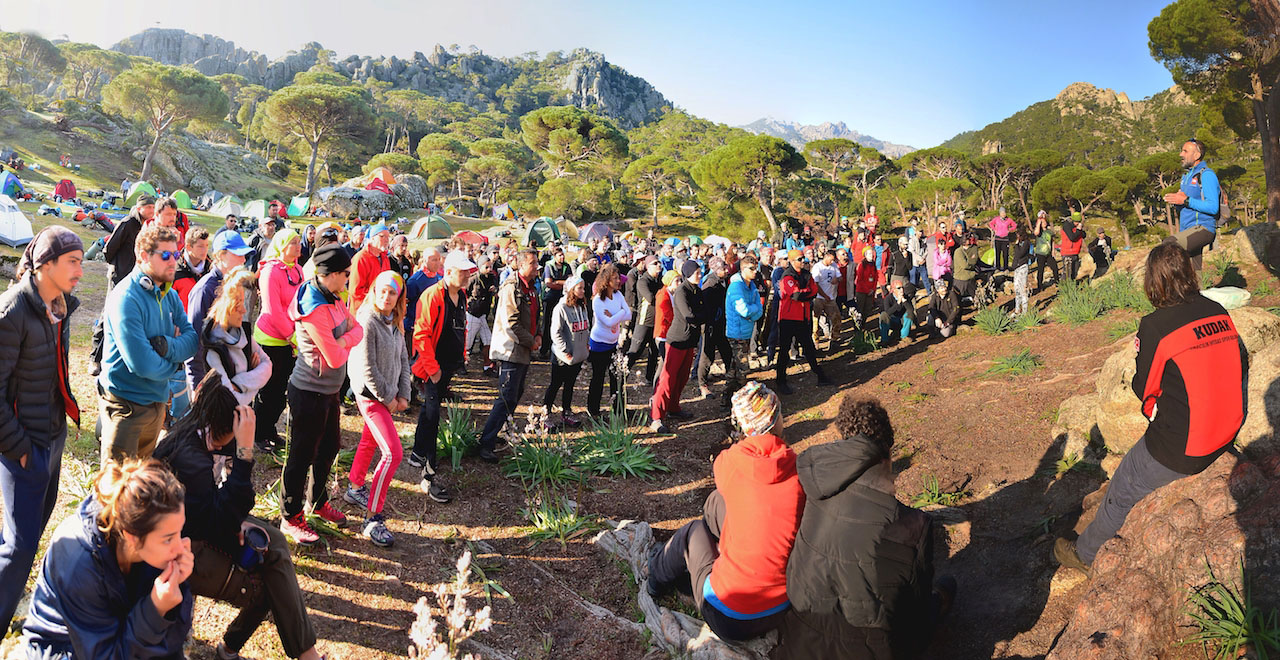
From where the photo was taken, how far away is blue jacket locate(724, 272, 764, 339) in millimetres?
7508

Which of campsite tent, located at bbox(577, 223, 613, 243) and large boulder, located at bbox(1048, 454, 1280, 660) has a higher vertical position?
campsite tent, located at bbox(577, 223, 613, 243)

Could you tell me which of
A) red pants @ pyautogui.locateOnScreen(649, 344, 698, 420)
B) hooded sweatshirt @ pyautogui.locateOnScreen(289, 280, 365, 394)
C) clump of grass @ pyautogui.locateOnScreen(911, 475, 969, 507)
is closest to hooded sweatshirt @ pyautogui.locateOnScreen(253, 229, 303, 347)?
hooded sweatshirt @ pyautogui.locateOnScreen(289, 280, 365, 394)

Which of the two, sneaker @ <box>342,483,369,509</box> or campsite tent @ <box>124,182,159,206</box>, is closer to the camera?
sneaker @ <box>342,483,369,509</box>

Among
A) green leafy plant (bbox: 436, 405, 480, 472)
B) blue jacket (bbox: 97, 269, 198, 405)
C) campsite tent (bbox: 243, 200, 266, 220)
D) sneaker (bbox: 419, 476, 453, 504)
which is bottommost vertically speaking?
sneaker (bbox: 419, 476, 453, 504)

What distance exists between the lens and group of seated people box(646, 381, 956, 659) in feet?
8.59

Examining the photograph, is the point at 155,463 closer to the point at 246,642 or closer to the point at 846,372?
the point at 246,642

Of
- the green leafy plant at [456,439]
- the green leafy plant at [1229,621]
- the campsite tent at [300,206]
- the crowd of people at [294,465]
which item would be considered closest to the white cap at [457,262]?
the crowd of people at [294,465]

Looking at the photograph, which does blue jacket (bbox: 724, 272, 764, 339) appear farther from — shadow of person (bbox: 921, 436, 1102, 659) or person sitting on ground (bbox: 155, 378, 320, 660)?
person sitting on ground (bbox: 155, 378, 320, 660)

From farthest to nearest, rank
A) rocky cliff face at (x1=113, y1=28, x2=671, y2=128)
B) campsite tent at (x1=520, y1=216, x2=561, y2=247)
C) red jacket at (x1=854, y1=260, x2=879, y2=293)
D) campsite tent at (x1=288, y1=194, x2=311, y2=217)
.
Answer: rocky cliff face at (x1=113, y1=28, x2=671, y2=128) < campsite tent at (x1=288, y1=194, x2=311, y2=217) < campsite tent at (x1=520, y1=216, x2=561, y2=247) < red jacket at (x1=854, y1=260, x2=879, y2=293)

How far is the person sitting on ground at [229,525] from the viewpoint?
239cm

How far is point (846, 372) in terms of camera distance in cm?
871

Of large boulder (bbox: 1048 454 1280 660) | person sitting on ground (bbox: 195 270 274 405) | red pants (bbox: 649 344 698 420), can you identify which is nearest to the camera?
large boulder (bbox: 1048 454 1280 660)

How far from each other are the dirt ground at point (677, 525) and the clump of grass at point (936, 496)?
77 mm

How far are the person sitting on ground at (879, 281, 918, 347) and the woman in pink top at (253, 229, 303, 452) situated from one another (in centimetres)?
809
